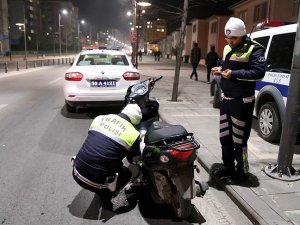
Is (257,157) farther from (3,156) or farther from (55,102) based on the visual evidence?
(55,102)

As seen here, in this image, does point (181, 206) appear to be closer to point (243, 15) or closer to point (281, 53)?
point (281, 53)

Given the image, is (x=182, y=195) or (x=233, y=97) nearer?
(x=182, y=195)

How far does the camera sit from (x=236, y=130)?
429 cm

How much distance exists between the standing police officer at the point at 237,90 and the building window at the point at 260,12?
2391 centimetres

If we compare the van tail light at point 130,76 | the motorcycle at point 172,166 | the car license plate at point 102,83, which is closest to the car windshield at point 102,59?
the van tail light at point 130,76

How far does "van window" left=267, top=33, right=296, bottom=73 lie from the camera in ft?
19.1

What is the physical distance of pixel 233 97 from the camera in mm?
4242

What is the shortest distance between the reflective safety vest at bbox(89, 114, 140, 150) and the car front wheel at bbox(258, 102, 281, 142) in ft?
11.2

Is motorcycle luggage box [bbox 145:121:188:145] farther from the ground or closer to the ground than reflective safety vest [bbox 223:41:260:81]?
closer to the ground

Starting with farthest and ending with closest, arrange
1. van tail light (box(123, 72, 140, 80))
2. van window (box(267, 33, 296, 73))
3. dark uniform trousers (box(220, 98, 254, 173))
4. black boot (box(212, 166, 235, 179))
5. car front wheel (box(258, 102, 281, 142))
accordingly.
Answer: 1. van tail light (box(123, 72, 140, 80))
2. car front wheel (box(258, 102, 281, 142))
3. van window (box(267, 33, 296, 73))
4. black boot (box(212, 166, 235, 179))
5. dark uniform trousers (box(220, 98, 254, 173))

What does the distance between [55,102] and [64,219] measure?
25.7 feet

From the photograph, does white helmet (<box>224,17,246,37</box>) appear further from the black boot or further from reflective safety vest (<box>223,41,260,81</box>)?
the black boot

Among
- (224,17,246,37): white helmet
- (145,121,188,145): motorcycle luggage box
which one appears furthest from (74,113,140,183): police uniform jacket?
(224,17,246,37): white helmet

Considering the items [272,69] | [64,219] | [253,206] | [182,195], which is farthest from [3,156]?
[272,69]
